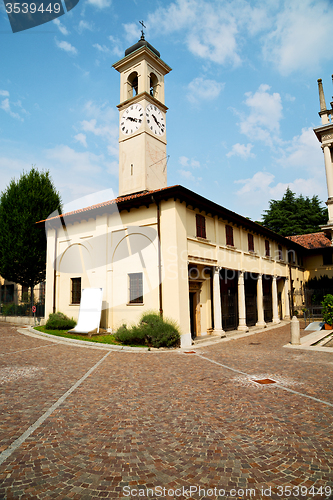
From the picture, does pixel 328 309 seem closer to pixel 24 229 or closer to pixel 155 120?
pixel 155 120

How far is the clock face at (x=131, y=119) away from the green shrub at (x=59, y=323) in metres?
14.2

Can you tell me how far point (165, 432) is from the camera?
14.6 ft

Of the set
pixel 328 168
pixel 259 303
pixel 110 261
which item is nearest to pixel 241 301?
pixel 259 303

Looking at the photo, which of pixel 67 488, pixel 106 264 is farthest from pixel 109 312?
pixel 67 488

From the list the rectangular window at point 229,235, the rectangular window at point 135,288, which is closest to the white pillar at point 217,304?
the rectangular window at point 229,235

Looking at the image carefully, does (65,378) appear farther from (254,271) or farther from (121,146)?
(121,146)

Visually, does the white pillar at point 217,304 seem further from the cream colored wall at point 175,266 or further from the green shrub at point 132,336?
the green shrub at point 132,336

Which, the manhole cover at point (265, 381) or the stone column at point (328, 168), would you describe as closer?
the manhole cover at point (265, 381)

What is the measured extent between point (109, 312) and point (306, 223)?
132 ft

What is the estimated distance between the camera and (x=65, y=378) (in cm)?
750

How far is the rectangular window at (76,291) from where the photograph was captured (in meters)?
18.2

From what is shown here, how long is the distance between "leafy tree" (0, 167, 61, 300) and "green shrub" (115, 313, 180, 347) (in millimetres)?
11461

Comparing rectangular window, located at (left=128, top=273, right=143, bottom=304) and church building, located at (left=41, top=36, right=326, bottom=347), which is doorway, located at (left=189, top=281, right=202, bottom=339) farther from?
rectangular window, located at (left=128, top=273, right=143, bottom=304)

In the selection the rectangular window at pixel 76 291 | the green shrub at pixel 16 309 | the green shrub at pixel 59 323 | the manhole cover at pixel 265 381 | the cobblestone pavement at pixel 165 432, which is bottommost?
the manhole cover at pixel 265 381
